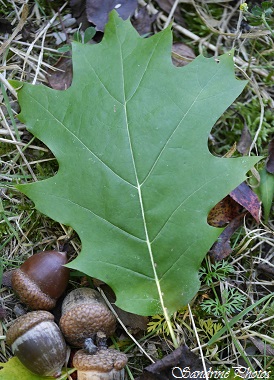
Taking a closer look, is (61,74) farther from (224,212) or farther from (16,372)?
(16,372)

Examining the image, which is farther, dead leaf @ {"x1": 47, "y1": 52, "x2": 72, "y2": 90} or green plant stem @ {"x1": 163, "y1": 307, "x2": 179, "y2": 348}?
dead leaf @ {"x1": 47, "y1": 52, "x2": 72, "y2": 90}

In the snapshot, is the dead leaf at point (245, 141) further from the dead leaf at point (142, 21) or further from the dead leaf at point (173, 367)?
the dead leaf at point (173, 367)

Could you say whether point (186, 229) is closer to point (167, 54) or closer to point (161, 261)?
→ point (161, 261)

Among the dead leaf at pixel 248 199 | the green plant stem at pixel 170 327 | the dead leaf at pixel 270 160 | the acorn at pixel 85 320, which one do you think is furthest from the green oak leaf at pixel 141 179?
the dead leaf at pixel 270 160

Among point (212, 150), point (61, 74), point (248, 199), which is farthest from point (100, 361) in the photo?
point (61, 74)

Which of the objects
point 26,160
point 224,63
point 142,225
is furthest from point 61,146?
point 224,63

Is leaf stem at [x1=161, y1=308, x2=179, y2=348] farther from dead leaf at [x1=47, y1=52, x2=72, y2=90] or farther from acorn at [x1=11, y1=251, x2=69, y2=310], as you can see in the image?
dead leaf at [x1=47, y1=52, x2=72, y2=90]

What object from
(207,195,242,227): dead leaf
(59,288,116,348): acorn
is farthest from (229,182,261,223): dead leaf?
(59,288,116,348): acorn
